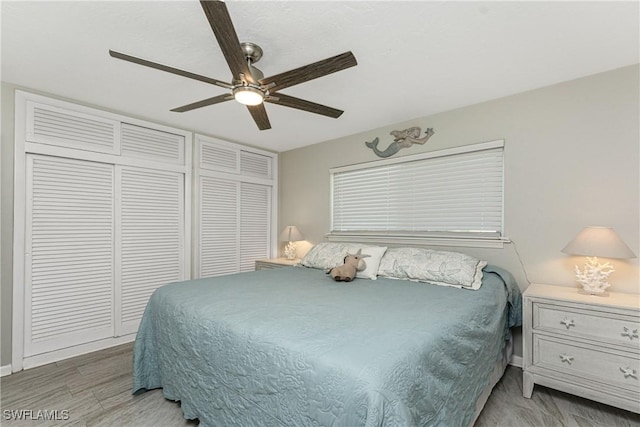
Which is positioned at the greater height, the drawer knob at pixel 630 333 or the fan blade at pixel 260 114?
the fan blade at pixel 260 114

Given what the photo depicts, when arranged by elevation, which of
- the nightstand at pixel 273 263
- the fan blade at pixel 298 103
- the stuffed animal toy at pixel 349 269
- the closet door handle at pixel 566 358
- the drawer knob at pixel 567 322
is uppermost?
the fan blade at pixel 298 103

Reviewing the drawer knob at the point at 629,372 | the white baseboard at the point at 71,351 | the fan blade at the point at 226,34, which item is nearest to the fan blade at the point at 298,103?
the fan blade at the point at 226,34

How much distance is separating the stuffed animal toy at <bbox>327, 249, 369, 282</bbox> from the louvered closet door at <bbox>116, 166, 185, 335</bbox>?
2.04m

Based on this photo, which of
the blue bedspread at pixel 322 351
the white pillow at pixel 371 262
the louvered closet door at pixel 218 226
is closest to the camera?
the blue bedspread at pixel 322 351

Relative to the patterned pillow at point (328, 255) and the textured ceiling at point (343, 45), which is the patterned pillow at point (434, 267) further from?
the textured ceiling at point (343, 45)

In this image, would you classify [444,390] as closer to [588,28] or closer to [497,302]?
[497,302]

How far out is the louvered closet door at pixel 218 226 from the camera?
379 centimetres

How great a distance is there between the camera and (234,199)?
4148 millimetres

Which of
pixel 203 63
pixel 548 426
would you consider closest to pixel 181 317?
pixel 203 63

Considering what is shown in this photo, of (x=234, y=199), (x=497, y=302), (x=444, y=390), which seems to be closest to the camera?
(x=444, y=390)

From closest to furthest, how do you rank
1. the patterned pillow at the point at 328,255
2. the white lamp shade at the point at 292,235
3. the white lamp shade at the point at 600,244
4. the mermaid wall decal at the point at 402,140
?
the white lamp shade at the point at 600,244
the patterned pillow at the point at 328,255
the mermaid wall decal at the point at 402,140
the white lamp shade at the point at 292,235

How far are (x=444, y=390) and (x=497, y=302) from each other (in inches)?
42.8

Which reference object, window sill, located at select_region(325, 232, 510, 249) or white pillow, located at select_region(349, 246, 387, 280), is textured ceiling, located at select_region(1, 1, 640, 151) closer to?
window sill, located at select_region(325, 232, 510, 249)

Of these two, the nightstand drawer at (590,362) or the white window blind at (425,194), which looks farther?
the white window blind at (425,194)
